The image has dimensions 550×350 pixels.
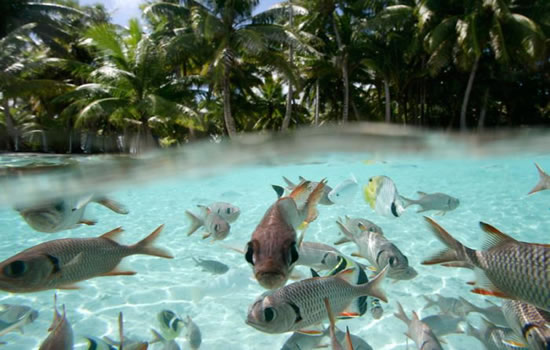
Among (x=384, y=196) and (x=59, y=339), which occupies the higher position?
(x=384, y=196)

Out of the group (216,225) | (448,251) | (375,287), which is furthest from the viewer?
(216,225)

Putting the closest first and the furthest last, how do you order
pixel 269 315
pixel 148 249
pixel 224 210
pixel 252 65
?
pixel 269 315 → pixel 148 249 → pixel 224 210 → pixel 252 65

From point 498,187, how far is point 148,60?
813 inches

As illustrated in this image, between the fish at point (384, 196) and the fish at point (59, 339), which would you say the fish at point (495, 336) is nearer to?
the fish at point (384, 196)

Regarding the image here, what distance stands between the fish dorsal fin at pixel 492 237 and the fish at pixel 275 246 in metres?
1.21

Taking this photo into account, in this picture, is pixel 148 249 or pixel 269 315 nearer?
pixel 269 315

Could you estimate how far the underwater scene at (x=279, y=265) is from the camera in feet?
7.12

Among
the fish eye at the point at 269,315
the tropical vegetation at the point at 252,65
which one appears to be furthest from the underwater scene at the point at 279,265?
the tropical vegetation at the point at 252,65

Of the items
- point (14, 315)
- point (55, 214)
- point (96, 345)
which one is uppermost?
point (55, 214)

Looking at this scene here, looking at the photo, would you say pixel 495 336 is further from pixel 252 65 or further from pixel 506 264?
pixel 252 65

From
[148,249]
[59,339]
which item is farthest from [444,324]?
[59,339]

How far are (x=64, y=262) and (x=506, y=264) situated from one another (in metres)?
3.00

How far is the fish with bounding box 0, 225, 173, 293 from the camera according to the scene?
2172 mm

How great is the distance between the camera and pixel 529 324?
2.25 meters
